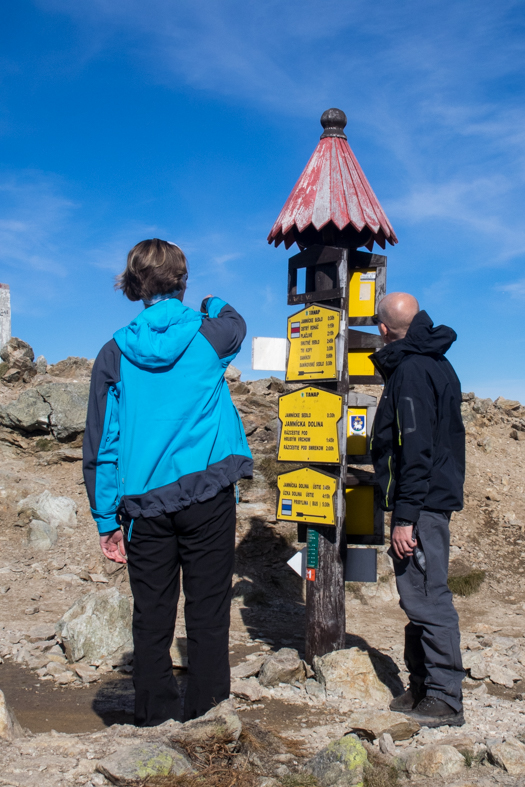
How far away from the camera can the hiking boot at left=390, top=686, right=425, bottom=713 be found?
138 inches

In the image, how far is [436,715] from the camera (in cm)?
325

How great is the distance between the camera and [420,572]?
10.9 ft

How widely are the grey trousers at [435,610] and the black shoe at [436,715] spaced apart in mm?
30

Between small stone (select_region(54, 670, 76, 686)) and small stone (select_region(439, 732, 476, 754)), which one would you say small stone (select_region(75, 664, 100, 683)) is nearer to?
small stone (select_region(54, 670, 76, 686))

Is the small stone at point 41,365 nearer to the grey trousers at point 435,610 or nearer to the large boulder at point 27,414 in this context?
the large boulder at point 27,414

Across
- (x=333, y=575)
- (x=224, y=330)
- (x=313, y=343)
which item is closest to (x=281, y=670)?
(x=333, y=575)

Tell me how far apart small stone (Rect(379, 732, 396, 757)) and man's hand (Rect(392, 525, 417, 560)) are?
2.83 ft

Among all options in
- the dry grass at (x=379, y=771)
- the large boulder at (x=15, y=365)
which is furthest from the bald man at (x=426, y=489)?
the large boulder at (x=15, y=365)

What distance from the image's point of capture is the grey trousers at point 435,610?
3.27 meters

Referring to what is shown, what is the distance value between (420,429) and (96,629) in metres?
2.93

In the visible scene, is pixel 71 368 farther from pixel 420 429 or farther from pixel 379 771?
pixel 379 771

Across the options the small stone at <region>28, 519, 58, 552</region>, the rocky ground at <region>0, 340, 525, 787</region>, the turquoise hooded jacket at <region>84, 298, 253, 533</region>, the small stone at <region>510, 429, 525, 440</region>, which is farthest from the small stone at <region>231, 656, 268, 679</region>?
the small stone at <region>510, 429, 525, 440</region>

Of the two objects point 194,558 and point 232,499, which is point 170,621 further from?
point 232,499

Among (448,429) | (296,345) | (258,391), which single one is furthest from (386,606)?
(258,391)
